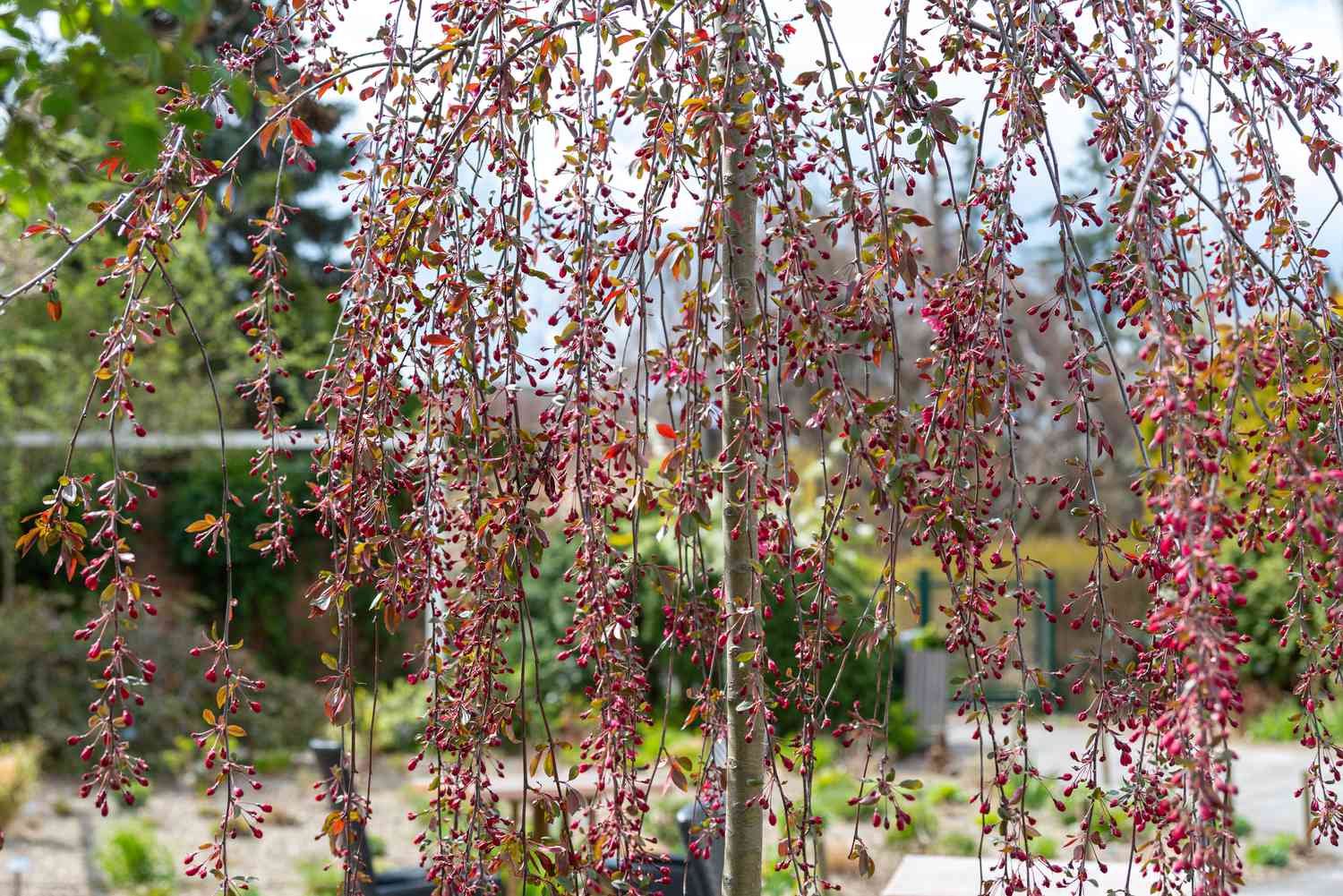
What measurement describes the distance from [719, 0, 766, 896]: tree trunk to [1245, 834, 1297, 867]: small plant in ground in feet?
11.7

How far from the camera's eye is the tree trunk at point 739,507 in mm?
1354

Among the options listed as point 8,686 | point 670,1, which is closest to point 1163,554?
point 670,1

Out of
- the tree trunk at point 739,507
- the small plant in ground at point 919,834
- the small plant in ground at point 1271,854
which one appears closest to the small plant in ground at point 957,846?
the small plant in ground at point 919,834

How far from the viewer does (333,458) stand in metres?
1.51

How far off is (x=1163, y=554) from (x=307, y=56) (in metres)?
1.33

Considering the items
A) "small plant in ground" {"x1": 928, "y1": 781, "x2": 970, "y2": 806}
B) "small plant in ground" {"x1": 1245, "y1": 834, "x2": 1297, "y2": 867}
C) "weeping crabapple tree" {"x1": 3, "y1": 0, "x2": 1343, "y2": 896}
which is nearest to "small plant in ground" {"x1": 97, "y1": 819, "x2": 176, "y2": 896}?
"small plant in ground" {"x1": 928, "y1": 781, "x2": 970, "y2": 806}

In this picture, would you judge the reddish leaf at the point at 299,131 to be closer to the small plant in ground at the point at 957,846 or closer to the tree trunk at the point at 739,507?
the tree trunk at the point at 739,507

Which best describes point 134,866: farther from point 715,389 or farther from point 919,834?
point 715,389

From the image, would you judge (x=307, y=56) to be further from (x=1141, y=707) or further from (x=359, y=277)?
(x=1141, y=707)

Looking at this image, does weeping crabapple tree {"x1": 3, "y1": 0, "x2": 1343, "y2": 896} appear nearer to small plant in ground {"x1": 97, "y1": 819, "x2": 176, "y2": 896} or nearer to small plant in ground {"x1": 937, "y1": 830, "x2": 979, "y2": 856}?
small plant in ground {"x1": 937, "y1": 830, "x2": 979, "y2": 856}

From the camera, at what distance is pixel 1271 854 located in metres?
4.47

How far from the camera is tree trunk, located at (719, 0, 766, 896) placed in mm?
1354

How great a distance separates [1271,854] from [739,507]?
396 centimetres

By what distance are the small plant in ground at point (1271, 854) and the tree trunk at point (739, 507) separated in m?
3.57
